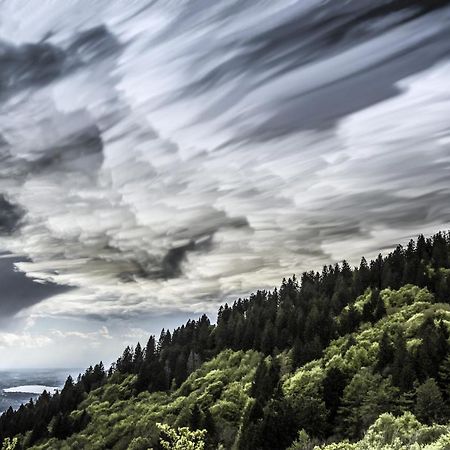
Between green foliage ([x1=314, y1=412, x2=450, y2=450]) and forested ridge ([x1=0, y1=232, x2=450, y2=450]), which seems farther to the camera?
forested ridge ([x1=0, y1=232, x2=450, y2=450])

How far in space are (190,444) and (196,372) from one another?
130 meters

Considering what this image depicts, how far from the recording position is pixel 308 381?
102 meters

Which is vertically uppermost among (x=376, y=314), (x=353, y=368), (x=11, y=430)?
(x=376, y=314)

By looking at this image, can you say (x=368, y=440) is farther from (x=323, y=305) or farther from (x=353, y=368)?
(x=323, y=305)

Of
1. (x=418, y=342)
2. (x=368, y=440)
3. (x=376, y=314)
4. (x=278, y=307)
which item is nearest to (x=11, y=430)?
(x=278, y=307)

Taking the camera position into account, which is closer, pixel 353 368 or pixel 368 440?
pixel 368 440

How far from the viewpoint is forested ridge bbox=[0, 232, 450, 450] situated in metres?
78.1

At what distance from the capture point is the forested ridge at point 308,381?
78062 millimetres

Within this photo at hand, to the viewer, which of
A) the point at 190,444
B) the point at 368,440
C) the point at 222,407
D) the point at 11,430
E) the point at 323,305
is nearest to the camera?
the point at 190,444

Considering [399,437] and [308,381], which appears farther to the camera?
[308,381]

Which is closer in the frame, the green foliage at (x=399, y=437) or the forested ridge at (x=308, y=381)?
the green foliage at (x=399, y=437)

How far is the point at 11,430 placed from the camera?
7411 inches

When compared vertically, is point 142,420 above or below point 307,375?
below

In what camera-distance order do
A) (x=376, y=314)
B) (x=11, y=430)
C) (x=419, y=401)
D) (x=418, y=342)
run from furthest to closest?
1. (x=11, y=430)
2. (x=376, y=314)
3. (x=418, y=342)
4. (x=419, y=401)
